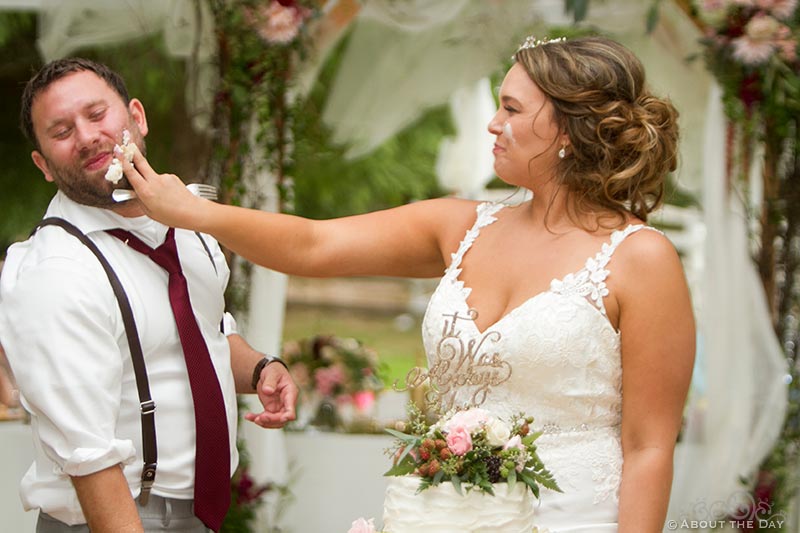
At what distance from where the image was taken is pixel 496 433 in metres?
2.09

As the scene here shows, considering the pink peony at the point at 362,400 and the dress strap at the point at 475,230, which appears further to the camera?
the pink peony at the point at 362,400

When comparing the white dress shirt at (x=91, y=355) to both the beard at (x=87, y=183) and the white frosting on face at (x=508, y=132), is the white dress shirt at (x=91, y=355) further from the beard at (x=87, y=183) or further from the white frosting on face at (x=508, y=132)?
the white frosting on face at (x=508, y=132)

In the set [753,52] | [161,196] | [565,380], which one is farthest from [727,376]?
[161,196]

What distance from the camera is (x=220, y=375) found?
2467 mm

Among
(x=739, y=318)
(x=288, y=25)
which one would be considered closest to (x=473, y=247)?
(x=288, y=25)

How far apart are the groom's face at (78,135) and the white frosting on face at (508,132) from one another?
3.18 ft

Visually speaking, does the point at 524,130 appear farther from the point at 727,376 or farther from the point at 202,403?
the point at 727,376

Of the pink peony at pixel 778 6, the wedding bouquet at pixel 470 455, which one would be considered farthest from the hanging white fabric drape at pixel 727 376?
the wedding bouquet at pixel 470 455

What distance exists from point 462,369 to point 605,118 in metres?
0.74

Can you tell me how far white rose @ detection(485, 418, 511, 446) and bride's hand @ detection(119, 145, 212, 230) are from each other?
2.69ft

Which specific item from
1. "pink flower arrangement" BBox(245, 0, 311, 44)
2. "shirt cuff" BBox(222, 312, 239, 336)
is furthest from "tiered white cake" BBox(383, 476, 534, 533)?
"pink flower arrangement" BBox(245, 0, 311, 44)

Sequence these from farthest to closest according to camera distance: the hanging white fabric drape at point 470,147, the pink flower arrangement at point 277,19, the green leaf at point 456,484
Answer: the hanging white fabric drape at point 470,147 → the pink flower arrangement at point 277,19 → the green leaf at point 456,484

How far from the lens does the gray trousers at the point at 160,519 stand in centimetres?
227

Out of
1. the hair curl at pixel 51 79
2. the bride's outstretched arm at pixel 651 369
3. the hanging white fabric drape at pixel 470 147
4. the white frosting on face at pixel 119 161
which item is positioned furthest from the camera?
the hanging white fabric drape at pixel 470 147
